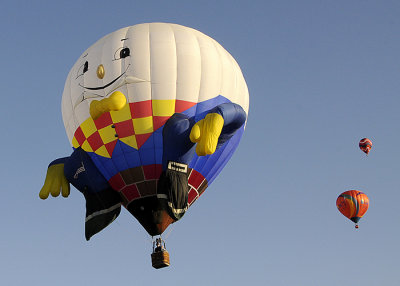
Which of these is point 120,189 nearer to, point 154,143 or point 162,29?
point 154,143

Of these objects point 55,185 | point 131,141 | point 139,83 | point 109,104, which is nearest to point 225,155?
point 131,141

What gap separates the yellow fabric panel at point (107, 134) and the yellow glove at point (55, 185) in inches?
61.7

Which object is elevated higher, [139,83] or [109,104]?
[139,83]

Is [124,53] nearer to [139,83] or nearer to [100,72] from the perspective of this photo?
[100,72]

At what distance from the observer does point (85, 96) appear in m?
14.4

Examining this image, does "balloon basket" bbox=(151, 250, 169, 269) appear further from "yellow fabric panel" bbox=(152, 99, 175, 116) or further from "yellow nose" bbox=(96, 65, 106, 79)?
"yellow nose" bbox=(96, 65, 106, 79)

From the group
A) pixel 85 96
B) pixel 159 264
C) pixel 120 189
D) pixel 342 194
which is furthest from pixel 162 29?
pixel 342 194

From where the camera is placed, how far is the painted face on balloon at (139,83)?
46.0 ft

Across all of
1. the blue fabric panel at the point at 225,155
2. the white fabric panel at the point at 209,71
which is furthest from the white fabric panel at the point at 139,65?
the blue fabric panel at the point at 225,155

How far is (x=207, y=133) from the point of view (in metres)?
13.0

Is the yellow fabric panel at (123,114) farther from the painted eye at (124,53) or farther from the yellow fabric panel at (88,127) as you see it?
the painted eye at (124,53)

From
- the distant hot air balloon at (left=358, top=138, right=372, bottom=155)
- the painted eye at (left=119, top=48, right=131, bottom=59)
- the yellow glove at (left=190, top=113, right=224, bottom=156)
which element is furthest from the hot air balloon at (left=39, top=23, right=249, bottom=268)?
the distant hot air balloon at (left=358, top=138, right=372, bottom=155)

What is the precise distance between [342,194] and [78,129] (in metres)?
11.1

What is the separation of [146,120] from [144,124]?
8 cm
